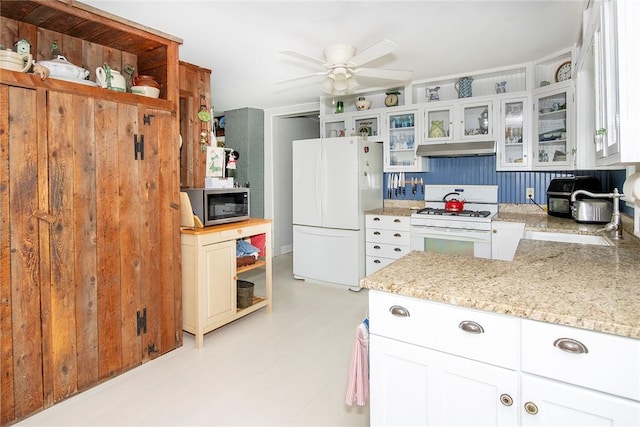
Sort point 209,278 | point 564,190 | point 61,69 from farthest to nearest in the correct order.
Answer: point 564,190
point 209,278
point 61,69

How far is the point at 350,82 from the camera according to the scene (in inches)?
114

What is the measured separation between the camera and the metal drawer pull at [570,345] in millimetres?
1029

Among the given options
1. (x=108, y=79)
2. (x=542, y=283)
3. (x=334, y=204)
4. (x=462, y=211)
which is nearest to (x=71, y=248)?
(x=108, y=79)

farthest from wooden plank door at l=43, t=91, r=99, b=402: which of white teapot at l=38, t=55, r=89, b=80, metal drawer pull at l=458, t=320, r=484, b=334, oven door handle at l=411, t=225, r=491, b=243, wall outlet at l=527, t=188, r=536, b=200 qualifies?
wall outlet at l=527, t=188, r=536, b=200

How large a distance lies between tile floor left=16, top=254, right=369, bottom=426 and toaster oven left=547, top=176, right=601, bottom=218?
215cm

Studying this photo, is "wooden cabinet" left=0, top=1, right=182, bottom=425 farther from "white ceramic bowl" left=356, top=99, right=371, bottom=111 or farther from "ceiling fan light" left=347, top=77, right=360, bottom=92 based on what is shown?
"white ceramic bowl" left=356, top=99, right=371, bottom=111

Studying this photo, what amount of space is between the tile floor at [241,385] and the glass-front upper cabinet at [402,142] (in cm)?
198

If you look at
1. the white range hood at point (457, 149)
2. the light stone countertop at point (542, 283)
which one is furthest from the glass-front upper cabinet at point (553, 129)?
the light stone countertop at point (542, 283)

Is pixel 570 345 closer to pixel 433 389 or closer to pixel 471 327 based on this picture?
pixel 471 327

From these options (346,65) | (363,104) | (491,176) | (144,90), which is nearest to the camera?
(144,90)

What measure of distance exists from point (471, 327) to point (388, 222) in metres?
2.85

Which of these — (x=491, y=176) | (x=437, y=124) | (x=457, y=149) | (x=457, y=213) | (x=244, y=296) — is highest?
(x=437, y=124)

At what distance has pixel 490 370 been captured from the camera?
120cm

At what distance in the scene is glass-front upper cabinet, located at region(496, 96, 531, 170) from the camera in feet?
11.8
